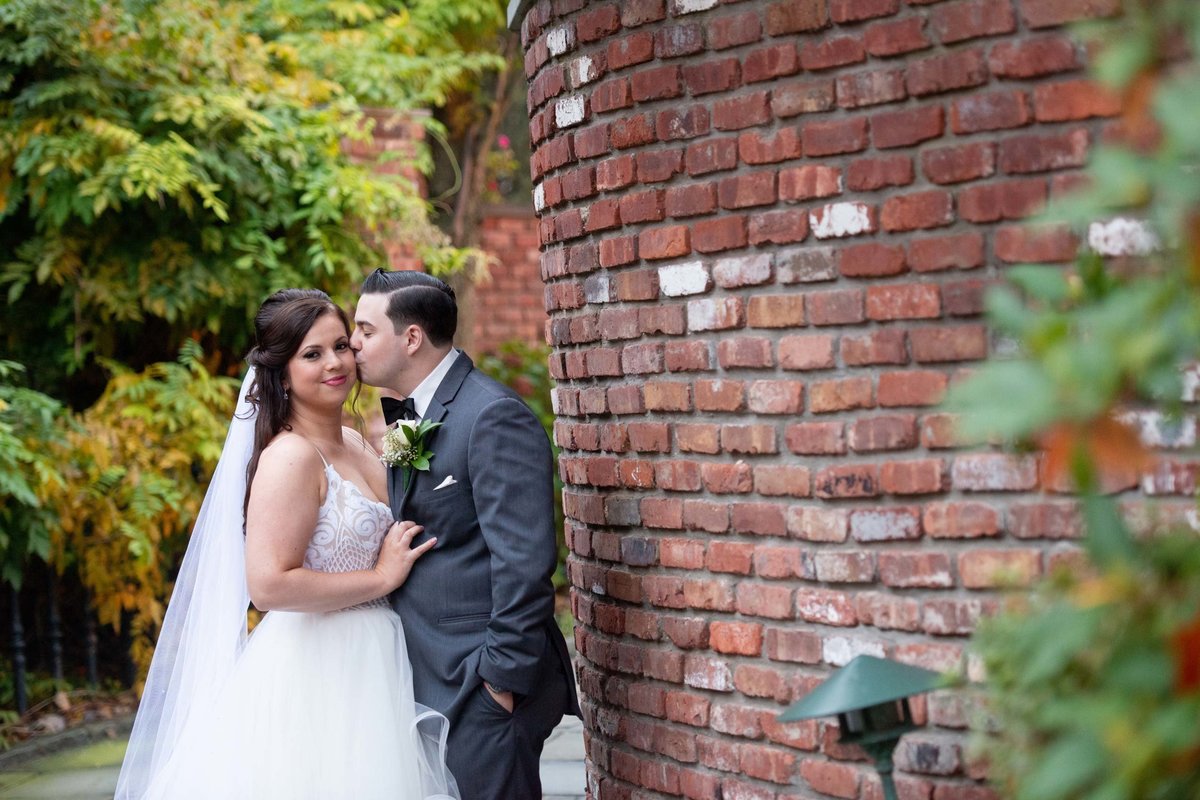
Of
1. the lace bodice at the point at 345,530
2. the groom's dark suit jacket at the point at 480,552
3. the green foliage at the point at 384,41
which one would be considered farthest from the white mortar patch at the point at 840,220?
the green foliage at the point at 384,41

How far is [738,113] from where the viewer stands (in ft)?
9.27

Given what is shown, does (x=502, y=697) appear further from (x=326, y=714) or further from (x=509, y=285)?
(x=509, y=285)

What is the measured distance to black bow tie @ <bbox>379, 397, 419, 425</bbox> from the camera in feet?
11.9

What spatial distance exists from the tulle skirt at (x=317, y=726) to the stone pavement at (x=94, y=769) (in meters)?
1.90

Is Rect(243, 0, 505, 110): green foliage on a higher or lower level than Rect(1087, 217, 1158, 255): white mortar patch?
higher

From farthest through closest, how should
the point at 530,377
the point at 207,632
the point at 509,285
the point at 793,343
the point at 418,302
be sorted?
the point at 509,285 → the point at 530,377 → the point at 207,632 → the point at 418,302 → the point at 793,343

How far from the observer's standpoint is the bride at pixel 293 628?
359 cm

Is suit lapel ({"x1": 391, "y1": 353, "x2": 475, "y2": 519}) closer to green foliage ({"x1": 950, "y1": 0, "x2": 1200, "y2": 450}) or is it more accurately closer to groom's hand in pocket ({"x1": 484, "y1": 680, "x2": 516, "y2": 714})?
groom's hand in pocket ({"x1": 484, "y1": 680, "x2": 516, "y2": 714})

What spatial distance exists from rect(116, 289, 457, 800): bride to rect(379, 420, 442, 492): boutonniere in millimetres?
212

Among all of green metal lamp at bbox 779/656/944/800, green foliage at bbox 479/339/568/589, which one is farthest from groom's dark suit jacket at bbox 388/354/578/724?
green foliage at bbox 479/339/568/589

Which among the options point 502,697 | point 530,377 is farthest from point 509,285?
point 502,697

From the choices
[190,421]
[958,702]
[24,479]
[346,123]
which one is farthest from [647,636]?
[346,123]

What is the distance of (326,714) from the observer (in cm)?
371

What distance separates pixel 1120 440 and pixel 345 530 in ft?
9.79
